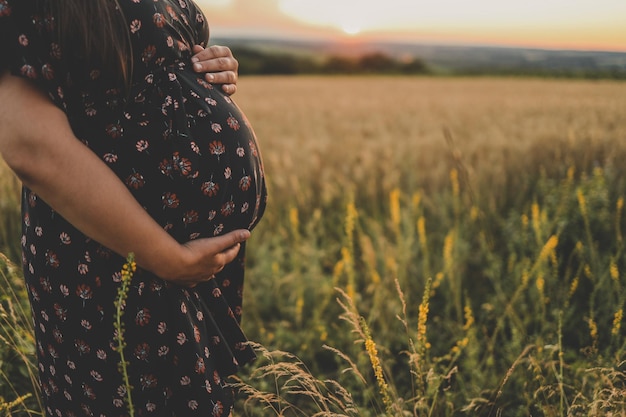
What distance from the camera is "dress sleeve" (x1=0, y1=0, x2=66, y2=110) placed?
0.98m

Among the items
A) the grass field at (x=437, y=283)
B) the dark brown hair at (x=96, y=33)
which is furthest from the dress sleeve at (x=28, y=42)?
the grass field at (x=437, y=283)

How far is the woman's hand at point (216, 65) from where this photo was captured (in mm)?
1316

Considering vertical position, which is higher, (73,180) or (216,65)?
(216,65)

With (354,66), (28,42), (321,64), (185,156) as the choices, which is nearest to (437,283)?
(185,156)

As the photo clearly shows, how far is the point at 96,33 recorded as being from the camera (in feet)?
3.36

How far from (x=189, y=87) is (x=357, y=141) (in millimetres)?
5223

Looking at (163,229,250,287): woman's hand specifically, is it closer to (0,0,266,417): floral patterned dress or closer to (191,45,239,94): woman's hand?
(0,0,266,417): floral patterned dress

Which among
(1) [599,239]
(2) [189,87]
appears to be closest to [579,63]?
(1) [599,239]

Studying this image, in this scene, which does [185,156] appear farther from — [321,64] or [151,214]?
[321,64]

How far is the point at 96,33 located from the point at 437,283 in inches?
70.9

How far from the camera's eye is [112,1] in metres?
1.05

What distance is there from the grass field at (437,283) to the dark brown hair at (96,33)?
0.82 meters

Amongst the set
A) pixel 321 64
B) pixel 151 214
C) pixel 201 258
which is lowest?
pixel 201 258

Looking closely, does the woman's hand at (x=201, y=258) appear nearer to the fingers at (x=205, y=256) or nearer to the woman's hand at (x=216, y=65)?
the fingers at (x=205, y=256)
